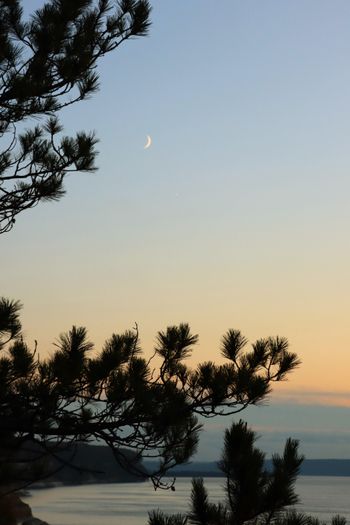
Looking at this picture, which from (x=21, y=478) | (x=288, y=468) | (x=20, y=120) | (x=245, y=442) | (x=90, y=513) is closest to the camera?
(x=245, y=442)

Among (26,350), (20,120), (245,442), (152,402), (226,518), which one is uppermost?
(20,120)

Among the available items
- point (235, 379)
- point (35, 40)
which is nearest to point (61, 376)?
point (235, 379)

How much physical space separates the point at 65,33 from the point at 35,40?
1.21ft

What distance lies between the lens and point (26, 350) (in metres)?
8.88

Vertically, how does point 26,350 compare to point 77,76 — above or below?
below

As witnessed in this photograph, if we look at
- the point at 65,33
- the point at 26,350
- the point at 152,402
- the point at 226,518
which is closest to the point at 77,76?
the point at 65,33

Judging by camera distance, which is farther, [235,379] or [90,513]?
[90,513]

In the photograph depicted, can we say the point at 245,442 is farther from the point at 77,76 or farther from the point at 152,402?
the point at 77,76

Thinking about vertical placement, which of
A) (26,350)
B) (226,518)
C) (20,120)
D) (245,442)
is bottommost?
(226,518)

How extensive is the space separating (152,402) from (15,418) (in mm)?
1406

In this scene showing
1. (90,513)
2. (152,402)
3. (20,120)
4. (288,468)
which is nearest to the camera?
(288,468)

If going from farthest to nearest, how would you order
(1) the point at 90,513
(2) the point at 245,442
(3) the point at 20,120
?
(1) the point at 90,513 < (3) the point at 20,120 < (2) the point at 245,442

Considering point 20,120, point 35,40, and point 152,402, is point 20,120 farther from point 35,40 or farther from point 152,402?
point 152,402

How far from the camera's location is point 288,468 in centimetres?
805
